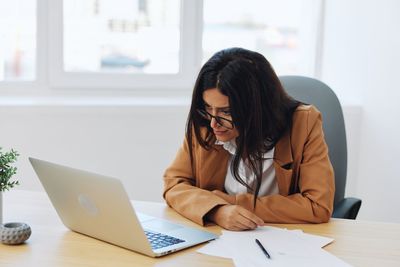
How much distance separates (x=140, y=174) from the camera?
3.05 metres

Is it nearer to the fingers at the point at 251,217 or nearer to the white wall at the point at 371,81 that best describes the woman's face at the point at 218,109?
the fingers at the point at 251,217

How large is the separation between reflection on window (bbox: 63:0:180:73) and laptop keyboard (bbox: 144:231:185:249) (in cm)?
175

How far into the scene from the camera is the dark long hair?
1.74 meters

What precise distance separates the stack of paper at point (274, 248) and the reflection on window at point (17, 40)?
1.87 metres

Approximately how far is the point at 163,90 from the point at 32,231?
5.64ft

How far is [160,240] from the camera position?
155 centimetres

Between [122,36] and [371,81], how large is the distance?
1234 millimetres

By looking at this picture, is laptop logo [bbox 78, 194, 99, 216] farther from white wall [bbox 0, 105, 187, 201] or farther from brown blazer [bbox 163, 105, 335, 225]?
white wall [bbox 0, 105, 187, 201]

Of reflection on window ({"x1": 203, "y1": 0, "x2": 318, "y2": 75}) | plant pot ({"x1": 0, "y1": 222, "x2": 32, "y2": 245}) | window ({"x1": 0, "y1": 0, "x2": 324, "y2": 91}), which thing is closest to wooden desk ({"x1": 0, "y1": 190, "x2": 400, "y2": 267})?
plant pot ({"x1": 0, "y1": 222, "x2": 32, "y2": 245})

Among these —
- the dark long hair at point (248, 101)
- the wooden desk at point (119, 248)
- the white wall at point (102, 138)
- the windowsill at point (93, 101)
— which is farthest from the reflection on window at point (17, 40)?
the dark long hair at point (248, 101)

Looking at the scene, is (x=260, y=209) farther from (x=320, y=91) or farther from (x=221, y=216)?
(x=320, y=91)

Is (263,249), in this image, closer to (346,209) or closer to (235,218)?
(235,218)

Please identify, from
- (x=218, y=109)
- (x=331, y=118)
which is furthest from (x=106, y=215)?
(x=331, y=118)

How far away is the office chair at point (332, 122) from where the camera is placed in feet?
7.17
